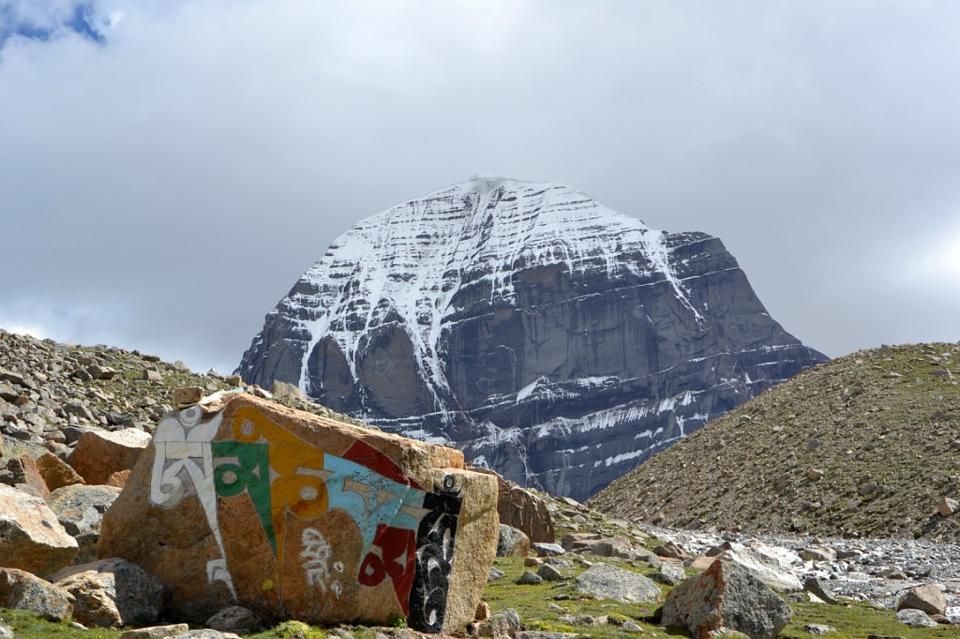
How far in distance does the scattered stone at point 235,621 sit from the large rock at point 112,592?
0.99 metres

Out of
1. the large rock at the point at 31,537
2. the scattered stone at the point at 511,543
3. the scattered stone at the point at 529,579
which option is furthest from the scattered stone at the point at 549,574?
the large rock at the point at 31,537

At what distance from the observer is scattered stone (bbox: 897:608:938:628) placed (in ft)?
72.7

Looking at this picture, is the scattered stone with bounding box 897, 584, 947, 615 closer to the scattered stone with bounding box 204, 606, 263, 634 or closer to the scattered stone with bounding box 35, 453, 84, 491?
the scattered stone with bounding box 204, 606, 263, 634

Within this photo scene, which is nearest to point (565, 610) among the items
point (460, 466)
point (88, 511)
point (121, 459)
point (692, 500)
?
point (460, 466)

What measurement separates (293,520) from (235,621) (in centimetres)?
185

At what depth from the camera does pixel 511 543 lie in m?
30.3

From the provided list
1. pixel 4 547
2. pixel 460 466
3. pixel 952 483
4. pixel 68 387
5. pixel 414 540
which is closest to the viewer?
pixel 4 547

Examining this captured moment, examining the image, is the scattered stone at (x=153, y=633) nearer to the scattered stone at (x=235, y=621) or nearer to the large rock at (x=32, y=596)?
the large rock at (x=32, y=596)

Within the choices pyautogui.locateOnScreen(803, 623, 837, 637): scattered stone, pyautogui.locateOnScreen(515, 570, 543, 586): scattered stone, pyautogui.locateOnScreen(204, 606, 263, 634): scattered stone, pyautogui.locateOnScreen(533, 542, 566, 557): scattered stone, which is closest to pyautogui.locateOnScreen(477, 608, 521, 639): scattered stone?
pyautogui.locateOnScreen(204, 606, 263, 634): scattered stone

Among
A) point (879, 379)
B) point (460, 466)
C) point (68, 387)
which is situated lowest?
point (460, 466)

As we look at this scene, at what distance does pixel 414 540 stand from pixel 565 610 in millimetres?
4516

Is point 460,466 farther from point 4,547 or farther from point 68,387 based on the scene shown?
point 68,387

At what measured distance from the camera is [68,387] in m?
39.1

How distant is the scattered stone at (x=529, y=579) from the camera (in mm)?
24594
